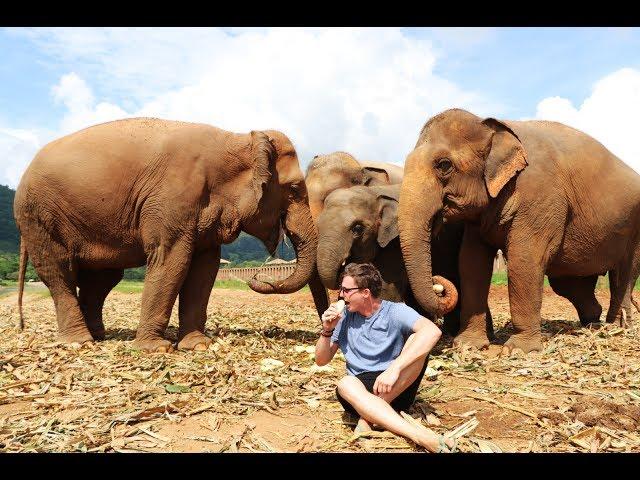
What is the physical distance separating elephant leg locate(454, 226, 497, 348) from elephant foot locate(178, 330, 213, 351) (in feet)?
10.1

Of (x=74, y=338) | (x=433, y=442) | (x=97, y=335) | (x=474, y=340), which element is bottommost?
(x=97, y=335)

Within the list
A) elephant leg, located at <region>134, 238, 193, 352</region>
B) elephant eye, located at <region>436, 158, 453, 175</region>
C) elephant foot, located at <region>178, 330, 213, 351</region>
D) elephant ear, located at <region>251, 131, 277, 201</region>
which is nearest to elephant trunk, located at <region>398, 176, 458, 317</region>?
elephant eye, located at <region>436, 158, 453, 175</region>

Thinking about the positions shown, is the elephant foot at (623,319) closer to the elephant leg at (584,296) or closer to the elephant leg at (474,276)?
the elephant leg at (584,296)

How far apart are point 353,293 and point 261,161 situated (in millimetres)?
3848

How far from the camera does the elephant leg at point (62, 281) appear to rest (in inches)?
314

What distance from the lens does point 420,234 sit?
22.4 ft

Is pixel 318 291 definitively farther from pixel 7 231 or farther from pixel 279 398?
pixel 7 231

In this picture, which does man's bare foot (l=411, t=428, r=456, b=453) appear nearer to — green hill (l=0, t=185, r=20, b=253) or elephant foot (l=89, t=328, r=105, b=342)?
elephant foot (l=89, t=328, r=105, b=342)

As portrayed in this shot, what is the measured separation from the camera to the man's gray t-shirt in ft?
14.4

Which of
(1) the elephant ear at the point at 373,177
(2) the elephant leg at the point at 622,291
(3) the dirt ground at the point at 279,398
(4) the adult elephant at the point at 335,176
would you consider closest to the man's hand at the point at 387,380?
(3) the dirt ground at the point at 279,398

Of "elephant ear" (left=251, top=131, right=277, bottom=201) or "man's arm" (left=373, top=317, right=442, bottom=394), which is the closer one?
"man's arm" (left=373, top=317, right=442, bottom=394)

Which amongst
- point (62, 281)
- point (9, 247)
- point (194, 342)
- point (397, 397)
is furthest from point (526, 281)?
point (9, 247)

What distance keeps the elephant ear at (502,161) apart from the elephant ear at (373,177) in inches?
120

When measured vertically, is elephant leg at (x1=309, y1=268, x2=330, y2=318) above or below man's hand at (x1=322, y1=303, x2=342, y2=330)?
below
